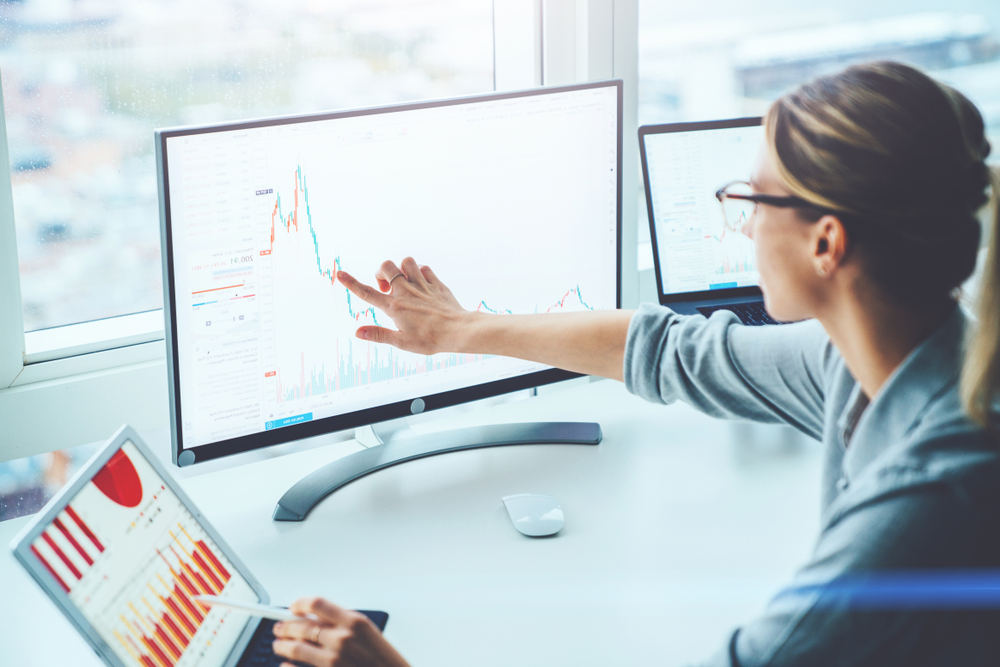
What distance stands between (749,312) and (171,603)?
40.8 inches

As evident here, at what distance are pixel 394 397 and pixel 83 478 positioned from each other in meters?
0.50

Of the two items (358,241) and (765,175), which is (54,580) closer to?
(358,241)

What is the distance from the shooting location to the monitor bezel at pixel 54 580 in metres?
0.65

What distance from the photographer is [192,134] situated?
966 mm

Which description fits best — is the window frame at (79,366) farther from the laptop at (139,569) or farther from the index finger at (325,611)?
the index finger at (325,611)

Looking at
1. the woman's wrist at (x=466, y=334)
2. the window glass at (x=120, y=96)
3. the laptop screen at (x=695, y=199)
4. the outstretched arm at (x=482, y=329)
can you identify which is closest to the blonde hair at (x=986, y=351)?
the outstretched arm at (x=482, y=329)

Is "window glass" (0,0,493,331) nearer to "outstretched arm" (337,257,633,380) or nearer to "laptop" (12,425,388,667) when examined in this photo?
"outstretched arm" (337,257,633,380)

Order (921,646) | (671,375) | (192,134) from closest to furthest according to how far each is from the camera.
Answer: (921,646)
(192,134)
(671,375)

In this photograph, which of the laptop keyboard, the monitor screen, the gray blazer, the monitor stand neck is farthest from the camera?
the laptop keyboard

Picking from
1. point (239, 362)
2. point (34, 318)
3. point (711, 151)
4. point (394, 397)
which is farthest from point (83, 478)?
point (711, 151)

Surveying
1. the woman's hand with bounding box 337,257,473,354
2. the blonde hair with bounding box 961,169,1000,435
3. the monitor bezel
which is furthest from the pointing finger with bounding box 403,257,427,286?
the blonde hair with bounding box 961,169,1000,435

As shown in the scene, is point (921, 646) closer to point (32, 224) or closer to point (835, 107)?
point (835, 107)

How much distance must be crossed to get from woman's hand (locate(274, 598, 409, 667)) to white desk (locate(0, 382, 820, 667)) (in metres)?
0.12

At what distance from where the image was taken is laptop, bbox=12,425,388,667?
2.23 feet
